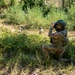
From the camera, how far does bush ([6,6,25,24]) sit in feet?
26.0

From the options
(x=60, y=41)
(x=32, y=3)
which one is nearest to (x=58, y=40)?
(x=60, y=41)

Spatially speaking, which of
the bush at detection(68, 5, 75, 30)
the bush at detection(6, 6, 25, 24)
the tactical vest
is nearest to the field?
the tactical vest

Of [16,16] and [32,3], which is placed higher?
[32,3]

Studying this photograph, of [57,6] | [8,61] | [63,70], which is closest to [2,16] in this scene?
[57,6]

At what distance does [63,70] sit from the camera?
4.89 meters

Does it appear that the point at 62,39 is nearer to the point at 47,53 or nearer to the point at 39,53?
the point at 47,53

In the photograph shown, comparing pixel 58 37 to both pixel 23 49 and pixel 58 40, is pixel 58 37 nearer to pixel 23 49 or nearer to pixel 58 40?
pixel 58 40

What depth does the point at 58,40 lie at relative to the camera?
4.88 m

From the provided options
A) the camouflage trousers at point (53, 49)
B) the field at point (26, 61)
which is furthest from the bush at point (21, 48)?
the camouflage trousers at point (53, 49)

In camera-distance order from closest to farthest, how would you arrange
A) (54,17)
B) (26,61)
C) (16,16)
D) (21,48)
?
(26,61) → (21,48) → (54,17) → (16,16)

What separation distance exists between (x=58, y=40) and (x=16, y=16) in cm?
335

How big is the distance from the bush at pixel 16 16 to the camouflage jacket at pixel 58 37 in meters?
3.15

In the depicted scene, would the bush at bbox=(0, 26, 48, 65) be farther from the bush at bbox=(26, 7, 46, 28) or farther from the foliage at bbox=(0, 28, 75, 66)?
the bush at bbox=(26, 7, 46, 28)

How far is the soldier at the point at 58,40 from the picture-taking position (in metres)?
4.79
